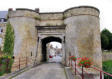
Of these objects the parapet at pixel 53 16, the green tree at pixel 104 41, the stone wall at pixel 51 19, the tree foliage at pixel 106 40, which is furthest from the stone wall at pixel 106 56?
the parapet at pixel 53 16

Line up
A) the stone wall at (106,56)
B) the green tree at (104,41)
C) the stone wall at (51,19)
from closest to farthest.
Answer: the stone wall at (51,19) < the stone wall at (106,56) < the green tree at (104,41)

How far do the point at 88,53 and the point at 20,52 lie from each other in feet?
27.5

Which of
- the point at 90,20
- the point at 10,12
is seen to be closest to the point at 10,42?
the point at 10,12

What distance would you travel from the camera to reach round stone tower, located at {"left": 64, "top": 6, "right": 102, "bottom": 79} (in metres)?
12.0

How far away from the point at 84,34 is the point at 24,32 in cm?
765

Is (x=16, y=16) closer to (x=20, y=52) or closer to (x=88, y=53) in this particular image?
(x=20, y=52)

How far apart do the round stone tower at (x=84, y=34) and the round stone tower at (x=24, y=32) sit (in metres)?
4.72

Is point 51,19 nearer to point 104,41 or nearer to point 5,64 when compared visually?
point 5,64

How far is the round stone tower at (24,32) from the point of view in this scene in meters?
12.8

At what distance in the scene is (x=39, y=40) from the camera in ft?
46.8

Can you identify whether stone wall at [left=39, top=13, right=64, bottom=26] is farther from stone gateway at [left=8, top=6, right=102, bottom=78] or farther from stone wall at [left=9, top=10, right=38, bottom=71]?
stone wall at [left=9, top=10, right=38, bottom=71]

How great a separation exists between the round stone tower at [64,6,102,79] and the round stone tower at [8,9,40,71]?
472 centimetres

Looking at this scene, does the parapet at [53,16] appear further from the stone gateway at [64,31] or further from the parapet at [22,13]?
the parapet at [22,13]

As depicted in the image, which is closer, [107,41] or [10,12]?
[10,12]
